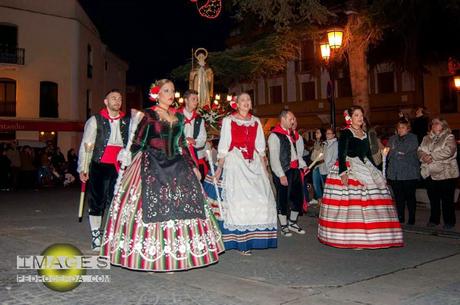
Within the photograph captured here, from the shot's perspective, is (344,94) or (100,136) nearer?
(100,136)

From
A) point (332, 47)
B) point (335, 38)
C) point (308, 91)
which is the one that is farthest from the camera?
point (308, 91)

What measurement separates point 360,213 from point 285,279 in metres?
1.75

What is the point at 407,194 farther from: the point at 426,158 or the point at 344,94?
the point at 344,94

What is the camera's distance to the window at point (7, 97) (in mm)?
30969

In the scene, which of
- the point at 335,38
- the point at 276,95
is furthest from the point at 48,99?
the point at 335,38

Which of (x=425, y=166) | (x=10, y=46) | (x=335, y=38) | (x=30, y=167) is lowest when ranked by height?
(x=425, y=166)

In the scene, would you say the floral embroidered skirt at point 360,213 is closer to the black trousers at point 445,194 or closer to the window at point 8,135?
the black trousers at point 445,194

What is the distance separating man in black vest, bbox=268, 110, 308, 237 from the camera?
24.6 ft

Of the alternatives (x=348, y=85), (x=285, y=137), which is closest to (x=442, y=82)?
(x=348, y=85)

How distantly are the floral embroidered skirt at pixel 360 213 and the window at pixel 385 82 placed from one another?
30031 mm

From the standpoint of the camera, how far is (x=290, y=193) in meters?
7.84

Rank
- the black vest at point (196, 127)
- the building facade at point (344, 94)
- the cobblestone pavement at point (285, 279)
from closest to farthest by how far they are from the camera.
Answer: the cobblestone pavement at point (285, 279), the black vest at point (196, 127), the building facade at point (344, 94)

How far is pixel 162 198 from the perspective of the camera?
16.7ft

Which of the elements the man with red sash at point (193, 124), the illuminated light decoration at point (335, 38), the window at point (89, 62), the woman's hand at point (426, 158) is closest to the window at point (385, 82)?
the window at point (89, 62)
